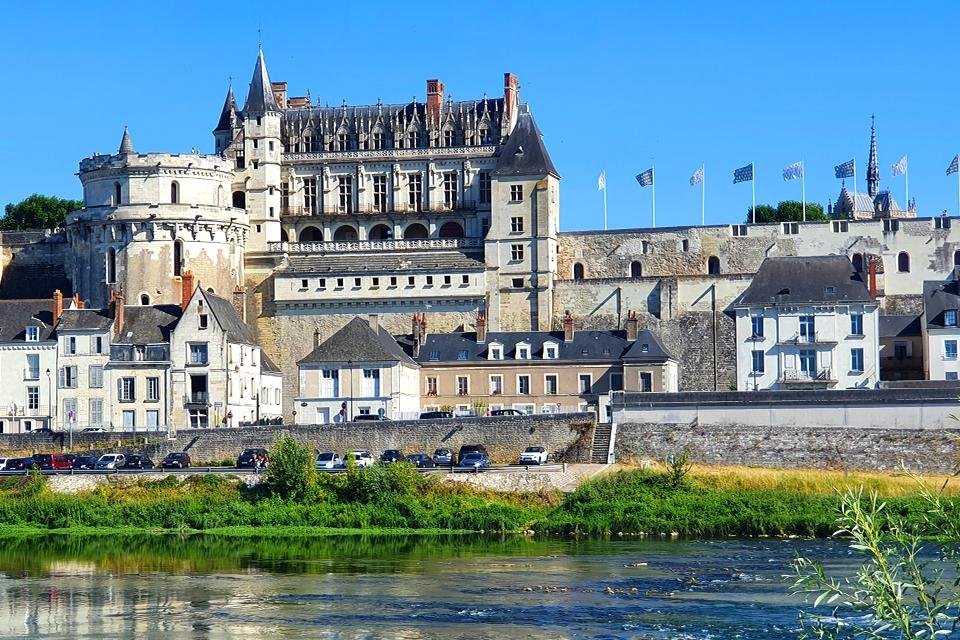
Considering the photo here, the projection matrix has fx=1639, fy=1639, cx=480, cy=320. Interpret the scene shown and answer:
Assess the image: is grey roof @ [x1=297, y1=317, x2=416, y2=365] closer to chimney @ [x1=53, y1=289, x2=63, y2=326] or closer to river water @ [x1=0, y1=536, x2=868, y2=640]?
chimney @ [x1=53, y1=289, x2=63, y2=326]

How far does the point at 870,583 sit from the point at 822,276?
146 ft

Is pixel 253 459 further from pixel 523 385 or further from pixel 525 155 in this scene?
pixel 525 155

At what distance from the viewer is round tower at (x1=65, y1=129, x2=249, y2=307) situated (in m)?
67.6

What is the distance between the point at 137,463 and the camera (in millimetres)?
49406

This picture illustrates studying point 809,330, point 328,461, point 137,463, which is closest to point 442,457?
point 328,461

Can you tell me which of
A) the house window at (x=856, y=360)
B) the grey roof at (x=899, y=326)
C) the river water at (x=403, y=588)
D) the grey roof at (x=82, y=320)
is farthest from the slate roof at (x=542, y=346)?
the river water at (x=403, y=588)

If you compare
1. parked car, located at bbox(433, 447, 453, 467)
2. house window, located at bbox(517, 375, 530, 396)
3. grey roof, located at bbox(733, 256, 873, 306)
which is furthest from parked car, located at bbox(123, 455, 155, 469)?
grey roof, located at bbox(733, 256, 873, 306)

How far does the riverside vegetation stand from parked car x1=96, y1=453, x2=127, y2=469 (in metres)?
2.93

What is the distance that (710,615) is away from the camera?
88.1ft

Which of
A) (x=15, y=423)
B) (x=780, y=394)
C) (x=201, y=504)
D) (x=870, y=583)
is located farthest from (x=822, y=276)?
(x=870, y=583)

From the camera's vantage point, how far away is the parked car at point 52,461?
4919 cm

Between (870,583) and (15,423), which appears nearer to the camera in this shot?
(870,583)

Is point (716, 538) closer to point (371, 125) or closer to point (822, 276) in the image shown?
point (822, 276)

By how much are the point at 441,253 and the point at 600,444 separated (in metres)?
22.3
